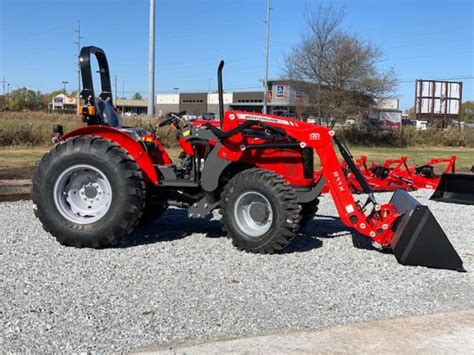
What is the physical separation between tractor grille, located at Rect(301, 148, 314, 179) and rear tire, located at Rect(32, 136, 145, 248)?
6.30 ft

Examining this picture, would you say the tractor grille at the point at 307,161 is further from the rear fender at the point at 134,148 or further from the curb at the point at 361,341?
the curb at the point at 361,341

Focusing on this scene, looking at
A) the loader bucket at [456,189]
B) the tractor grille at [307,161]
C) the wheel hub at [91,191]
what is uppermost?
the tractor grille at [307,161]

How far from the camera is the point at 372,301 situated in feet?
16.5

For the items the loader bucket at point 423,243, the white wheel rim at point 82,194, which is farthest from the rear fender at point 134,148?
the loader bucket at point 423,243

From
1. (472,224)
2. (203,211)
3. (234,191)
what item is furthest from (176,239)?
(472,224)

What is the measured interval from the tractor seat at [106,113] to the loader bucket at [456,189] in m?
7.13

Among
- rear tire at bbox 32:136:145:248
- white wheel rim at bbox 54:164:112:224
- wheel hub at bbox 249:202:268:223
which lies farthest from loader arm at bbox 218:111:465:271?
white wheel rim at bbox 54:164:112:224

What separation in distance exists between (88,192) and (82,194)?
0.35ft

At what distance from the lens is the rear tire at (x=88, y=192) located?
6.42 metres

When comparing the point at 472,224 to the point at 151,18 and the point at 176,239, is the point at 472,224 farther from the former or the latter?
the point at 151,18

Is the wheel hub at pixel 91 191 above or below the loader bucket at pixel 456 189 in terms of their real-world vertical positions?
above

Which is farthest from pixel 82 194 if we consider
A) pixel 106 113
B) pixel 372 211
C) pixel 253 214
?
pixel 372 211

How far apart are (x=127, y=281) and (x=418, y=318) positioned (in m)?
2.62

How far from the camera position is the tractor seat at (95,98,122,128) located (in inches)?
285
